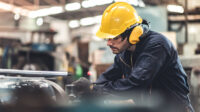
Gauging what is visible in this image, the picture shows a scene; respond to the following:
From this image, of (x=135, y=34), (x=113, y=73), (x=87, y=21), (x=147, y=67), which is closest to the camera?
(x=147, y=67)

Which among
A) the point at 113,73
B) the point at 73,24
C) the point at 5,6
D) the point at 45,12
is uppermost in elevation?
the point at 5,6

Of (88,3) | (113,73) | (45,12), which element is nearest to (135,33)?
(113,73)

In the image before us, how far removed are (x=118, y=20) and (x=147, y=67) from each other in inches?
18.8

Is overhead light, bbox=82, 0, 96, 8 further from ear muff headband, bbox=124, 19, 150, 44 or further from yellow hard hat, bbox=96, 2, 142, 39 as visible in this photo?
ear muff headband, bbox=124, 19, 150, 44

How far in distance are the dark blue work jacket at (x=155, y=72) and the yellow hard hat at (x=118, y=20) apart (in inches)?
6.9

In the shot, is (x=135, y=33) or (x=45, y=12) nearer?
(x=135, y=33)

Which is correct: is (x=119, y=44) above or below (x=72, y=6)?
below

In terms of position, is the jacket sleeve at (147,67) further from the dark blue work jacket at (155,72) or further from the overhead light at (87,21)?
the overhead light at (87,21)

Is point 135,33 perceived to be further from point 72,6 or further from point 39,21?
point 72,6

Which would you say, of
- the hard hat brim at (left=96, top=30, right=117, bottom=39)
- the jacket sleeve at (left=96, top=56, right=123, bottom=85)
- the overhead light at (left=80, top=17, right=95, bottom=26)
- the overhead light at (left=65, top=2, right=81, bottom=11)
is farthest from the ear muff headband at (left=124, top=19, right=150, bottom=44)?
the overhead light at (left=80, top=17, right=95, bottom=26)

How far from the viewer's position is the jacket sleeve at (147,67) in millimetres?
1658

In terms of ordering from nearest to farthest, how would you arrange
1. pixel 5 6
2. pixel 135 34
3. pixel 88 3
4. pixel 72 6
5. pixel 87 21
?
pixel 135 34 → pixel 5 6 → pixel 88 3 → pixel 72 6 → pixel 87 21

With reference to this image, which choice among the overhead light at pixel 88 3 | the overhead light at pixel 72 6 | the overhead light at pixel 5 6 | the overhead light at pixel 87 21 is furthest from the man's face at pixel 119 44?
the overhead light at pixel 87 21

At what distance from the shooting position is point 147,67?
65.3 inches
